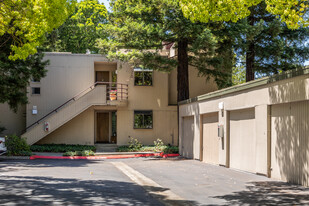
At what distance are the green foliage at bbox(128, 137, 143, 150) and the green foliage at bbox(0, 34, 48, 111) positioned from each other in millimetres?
8072

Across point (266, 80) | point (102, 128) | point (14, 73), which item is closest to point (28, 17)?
point (266, 80)

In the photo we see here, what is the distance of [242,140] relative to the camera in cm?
1609

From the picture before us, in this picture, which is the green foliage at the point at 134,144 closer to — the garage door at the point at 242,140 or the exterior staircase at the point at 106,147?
the exterior staircase at the point at 106,147

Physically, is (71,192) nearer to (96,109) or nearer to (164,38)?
(164,38)

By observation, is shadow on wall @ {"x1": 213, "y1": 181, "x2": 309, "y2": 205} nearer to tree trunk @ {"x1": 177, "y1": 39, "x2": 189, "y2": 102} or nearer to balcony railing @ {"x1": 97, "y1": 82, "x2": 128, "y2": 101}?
tree trunk @ {"x1": 177, "y1": 39, "x2": 189, "y2": 102}

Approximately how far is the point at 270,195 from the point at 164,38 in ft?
52.5

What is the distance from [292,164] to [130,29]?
14613 mm

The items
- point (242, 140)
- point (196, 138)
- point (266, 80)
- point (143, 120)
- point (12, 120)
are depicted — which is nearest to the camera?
point (266, 80)

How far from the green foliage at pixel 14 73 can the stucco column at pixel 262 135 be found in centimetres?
1489

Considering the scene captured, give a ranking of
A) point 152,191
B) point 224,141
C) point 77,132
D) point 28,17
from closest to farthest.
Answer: point 152,191 < point 28,17 < point 224,141 < point 77,132

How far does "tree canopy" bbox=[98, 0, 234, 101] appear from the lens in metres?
23.5

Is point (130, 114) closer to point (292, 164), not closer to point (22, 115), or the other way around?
point (22, 115)

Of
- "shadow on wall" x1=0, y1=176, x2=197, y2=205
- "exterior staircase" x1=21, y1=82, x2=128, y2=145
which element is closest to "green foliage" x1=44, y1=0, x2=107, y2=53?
"exterior staircase" x1=21, y1=82, x2=128, y2=145

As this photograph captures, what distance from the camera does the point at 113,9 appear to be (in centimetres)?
2739
